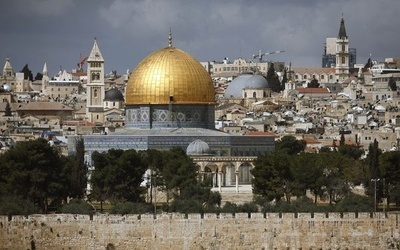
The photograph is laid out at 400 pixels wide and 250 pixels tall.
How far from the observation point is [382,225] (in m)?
59.2

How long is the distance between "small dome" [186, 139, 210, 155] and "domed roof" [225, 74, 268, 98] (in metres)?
74.5

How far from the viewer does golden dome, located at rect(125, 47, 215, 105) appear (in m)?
87.2

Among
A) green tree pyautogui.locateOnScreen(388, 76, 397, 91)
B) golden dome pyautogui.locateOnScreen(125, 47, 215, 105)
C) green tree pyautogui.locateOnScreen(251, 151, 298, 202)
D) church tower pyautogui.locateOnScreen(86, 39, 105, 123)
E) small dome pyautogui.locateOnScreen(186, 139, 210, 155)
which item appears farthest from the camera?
green tree pyautogui.locateOnScreen(388, 76, 397, 91)

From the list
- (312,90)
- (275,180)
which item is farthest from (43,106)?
(275,180)

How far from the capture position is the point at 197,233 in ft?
193

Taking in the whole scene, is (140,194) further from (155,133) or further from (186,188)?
(155,133)

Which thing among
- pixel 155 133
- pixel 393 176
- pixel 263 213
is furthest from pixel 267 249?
pixel 155 133

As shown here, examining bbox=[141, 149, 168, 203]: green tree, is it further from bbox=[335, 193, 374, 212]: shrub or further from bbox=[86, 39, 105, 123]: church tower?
bbox=[86, 39, 105, 123]: church tower

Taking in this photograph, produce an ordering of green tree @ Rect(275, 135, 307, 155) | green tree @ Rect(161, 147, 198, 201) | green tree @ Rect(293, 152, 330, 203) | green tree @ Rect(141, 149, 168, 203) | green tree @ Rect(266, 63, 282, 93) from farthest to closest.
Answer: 1. green tree @ Rect(266, 63, 282, 93)
2. green tree @ Rect(275, 135, 307, 155)
3. green tree @ Rect(141, 149, 168, 203)
4. green tree @ Rect(161, 147, 198, 201)
5. green tree @ Rect(293, 152, 330, 203)

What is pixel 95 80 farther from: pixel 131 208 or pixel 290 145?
pixel 131 208

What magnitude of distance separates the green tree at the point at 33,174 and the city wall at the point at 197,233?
6.01 metres

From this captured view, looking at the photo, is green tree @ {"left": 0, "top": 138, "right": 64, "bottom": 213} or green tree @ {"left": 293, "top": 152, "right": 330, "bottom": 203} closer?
green tree @ {"left": 0, "top": 138, "right": 64, "bottom": 213}

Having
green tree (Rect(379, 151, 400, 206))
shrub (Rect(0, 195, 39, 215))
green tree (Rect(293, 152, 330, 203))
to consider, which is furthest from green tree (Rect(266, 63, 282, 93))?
shrub (Rect(0, 195, 39, 215))

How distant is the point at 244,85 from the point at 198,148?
3015 inches
